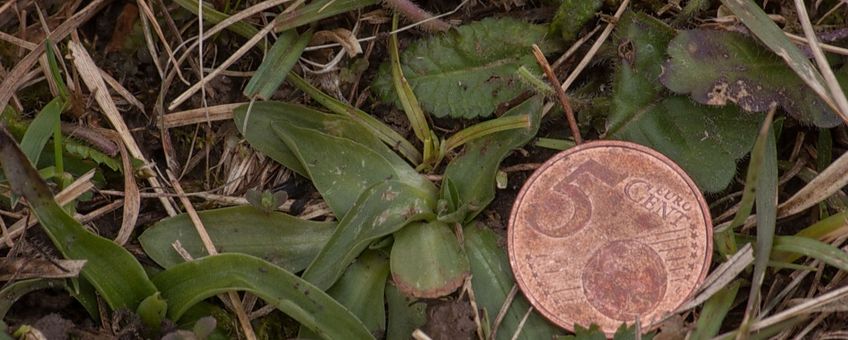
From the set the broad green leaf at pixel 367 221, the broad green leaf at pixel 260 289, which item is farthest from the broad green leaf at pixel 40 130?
the broad green leaf at pixel 367 221

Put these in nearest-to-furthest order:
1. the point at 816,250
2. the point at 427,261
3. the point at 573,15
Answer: the point at 816,250 < the point at 427,261 < the point at 573,15

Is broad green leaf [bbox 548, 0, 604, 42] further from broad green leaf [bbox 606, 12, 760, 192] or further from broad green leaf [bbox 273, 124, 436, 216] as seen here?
broad green leaf [bbox 273, 124, 436, 216]

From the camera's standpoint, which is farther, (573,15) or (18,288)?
(573,15)

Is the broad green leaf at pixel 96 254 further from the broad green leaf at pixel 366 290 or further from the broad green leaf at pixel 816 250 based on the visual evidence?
the broad green leaf at pixel 816 250

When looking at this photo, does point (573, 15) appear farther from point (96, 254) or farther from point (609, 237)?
point (96, 254)

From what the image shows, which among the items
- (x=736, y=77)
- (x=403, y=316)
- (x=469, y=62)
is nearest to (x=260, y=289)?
(x=403, y=316)

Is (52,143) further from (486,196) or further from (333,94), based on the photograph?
(486,196)

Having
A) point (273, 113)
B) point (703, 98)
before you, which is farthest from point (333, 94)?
point (703, 98)

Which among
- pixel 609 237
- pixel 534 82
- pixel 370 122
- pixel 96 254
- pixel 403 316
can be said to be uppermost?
pixel 534 82
